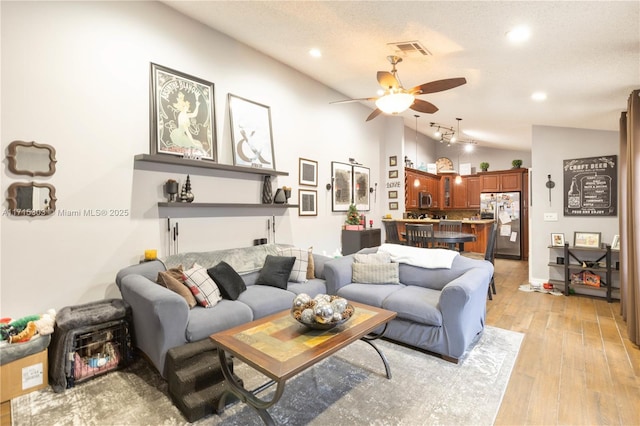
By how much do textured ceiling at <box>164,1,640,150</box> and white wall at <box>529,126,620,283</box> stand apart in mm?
201

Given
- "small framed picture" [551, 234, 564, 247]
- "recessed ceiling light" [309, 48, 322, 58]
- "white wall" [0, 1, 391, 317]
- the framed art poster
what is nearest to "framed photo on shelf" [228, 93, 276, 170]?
"white wall" [0, 1, 391, 317]

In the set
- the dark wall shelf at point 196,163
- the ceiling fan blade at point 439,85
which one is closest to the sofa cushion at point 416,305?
the ceiling fan blade at point 439,85

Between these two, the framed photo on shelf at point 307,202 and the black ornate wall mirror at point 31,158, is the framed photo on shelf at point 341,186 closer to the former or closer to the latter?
the framed photo on shelf at point 307,202

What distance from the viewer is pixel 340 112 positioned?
18.5ft

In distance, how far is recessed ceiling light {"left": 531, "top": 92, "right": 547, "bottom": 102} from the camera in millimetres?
3866

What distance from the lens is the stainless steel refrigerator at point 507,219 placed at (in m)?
7.67

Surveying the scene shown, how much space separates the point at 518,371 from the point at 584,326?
1.67 m

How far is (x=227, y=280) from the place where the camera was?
3.02m

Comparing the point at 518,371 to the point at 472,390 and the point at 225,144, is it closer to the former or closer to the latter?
the point at 472,390

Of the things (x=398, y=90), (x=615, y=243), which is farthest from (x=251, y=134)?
(x=615, y=243)

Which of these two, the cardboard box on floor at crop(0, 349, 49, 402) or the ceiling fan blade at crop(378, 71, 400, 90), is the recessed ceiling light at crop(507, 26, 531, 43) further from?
the cardboard box on floor at crop(0, 349, 49, 402)

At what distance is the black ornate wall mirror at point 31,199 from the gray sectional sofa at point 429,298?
2672mm

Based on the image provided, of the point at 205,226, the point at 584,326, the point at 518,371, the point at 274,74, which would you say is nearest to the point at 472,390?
A: the point at 518,371

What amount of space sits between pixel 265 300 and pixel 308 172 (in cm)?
255
